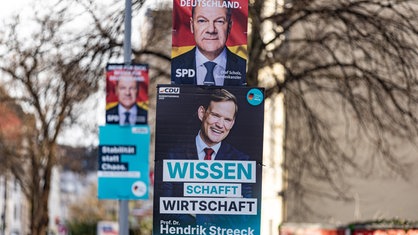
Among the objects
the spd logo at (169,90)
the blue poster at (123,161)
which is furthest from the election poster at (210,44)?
the blue poster at (123,161)

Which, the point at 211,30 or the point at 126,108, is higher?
the point at 126,108

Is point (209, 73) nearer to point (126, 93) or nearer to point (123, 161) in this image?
point (126, 93)

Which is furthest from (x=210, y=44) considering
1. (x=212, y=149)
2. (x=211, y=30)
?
(x=212, y=149)

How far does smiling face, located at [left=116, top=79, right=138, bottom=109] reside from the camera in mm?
22109

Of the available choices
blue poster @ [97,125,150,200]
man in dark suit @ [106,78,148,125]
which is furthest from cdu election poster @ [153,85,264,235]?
blue poster @ [97,125,150,200]

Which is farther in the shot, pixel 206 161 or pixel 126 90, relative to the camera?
pixel 126 90

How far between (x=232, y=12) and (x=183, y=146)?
51.2 inches

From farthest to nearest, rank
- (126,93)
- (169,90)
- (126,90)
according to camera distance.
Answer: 1. (126,90)
2. (126,93)
3. (169,90)

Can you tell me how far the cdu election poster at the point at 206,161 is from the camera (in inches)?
440

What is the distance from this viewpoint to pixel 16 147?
150ft

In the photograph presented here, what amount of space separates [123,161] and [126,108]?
3.10 ft

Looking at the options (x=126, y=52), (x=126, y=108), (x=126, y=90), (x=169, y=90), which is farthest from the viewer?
(x=126, y=52)

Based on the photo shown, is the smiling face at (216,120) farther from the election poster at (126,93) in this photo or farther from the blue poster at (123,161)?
the blue poster at (123,161)

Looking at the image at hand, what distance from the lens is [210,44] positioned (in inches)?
447
